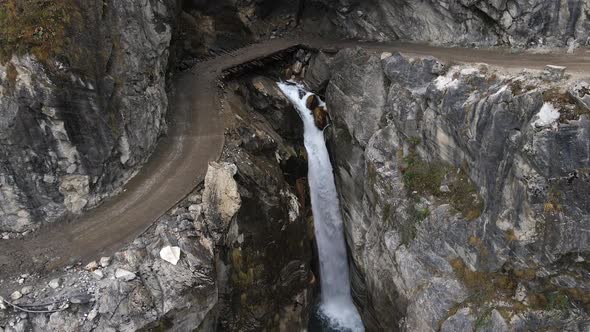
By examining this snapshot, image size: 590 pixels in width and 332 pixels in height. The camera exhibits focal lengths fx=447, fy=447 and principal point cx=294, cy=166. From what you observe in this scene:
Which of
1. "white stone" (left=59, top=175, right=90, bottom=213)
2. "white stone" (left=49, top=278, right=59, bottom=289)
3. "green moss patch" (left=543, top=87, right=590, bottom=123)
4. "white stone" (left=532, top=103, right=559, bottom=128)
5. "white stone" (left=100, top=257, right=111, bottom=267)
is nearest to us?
"green moss patch" (left=543, top=87, right=590, bottom=123)

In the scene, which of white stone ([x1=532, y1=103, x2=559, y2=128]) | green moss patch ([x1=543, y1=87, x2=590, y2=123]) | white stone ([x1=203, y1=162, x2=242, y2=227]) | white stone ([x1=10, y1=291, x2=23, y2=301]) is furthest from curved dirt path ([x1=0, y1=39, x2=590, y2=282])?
white stone ([x1=532, y1=103, x2=559, y2=128])

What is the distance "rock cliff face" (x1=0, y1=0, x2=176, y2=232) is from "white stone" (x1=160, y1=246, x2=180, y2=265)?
Answer: 4.52 m

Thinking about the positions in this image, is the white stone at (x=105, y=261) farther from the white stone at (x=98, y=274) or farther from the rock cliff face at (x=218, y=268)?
the white stone at (x=98, y=274)

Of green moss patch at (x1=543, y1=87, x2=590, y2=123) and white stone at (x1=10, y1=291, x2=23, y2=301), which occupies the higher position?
green moss patch at (x1=543, y1=87, x2=590, y2=123)

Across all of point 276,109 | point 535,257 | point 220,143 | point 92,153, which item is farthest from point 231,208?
point 535,257

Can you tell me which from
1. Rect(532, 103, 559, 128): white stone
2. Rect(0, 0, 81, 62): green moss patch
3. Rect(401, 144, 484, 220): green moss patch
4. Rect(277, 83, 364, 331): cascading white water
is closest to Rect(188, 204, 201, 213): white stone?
Rect(277, 83, 364, 331): cascading white water

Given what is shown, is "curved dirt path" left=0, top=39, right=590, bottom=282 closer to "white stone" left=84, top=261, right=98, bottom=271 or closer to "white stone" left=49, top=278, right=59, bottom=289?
"white stone" left=84, top=261, right=98, bottom=271

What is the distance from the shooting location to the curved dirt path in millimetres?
16375

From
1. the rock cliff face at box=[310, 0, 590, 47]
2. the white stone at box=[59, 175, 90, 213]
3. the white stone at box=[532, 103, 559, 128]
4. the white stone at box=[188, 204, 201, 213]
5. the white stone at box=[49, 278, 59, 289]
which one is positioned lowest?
the white stone at box=[49, 278, 59, 289]

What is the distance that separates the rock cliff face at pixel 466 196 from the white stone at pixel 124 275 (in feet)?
35.1

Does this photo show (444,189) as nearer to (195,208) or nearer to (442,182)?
(442,182)

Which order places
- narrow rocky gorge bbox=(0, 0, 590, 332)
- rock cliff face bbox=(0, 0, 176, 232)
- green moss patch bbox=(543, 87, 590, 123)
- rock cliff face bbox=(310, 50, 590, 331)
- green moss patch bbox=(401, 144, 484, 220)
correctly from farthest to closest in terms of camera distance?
green moss patch bbox=(401, 144, 484, 220), rock cliff face bbox=(0, 0, 176, 232), narrow rocky gorge bbox=(0, 0, 590, 332), rock cliff face bbox=(310, 50, 590, 331), green moss patch bbox=(543, 87, 590, 123)

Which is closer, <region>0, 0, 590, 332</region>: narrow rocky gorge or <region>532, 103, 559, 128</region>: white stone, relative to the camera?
<region>532, 103, 559, 128</region>: white stone

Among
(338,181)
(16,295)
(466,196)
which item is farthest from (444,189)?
(16,295)
